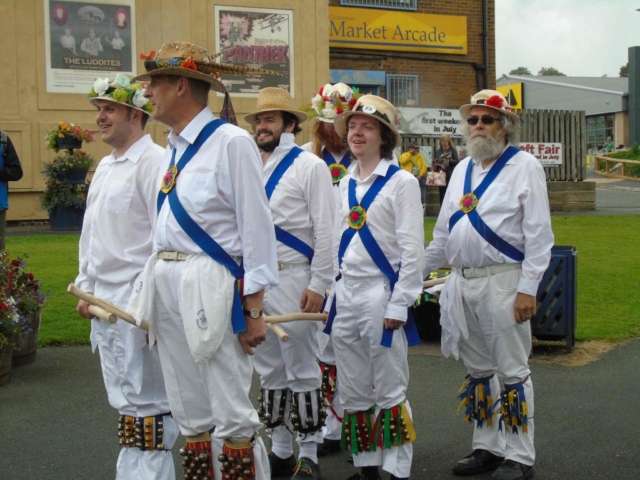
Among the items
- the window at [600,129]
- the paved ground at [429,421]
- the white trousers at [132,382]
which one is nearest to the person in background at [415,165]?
the paved ground at [429,421]

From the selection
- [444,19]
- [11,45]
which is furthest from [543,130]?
[11,45]

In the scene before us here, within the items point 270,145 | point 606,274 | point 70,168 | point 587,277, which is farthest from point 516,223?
point 70,168

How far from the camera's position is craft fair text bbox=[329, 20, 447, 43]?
74.5ft

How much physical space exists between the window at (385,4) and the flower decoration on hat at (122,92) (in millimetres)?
19043

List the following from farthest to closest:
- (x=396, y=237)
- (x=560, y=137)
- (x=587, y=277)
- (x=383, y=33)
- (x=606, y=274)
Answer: (x=383, y=33)
(x=560, y=137)
(x=606, y=274)
(x=587, y=277)
(x=396, y=237)

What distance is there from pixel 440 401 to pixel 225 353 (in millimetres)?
3213

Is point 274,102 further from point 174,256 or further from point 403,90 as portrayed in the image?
point 403,90

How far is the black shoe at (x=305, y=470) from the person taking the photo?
4848 millimetres

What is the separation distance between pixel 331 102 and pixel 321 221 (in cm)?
135

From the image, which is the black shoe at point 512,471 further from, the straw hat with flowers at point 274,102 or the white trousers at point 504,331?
the straw hat with flowers at point 274,102

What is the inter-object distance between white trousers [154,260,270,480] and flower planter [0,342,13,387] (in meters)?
3.39

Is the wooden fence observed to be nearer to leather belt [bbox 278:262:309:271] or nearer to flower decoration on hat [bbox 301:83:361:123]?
flower decoration on hat [bbox 301:83:361:123]

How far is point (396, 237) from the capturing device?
4.65 meters

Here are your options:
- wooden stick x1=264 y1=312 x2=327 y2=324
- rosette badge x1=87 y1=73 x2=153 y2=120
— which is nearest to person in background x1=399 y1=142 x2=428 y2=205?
rosette badge x1=87 y1=73 x2=153 y2=120
